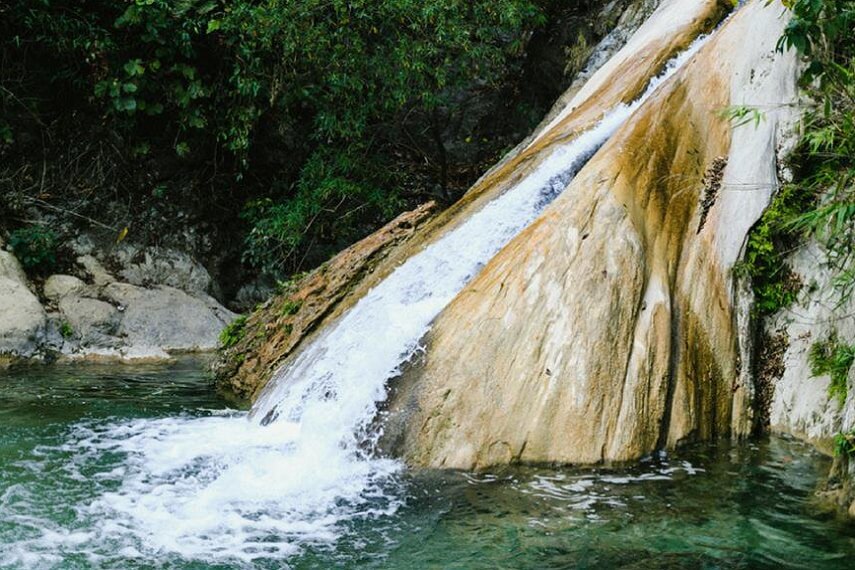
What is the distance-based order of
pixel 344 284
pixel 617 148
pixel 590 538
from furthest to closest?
pixel 344 284 < pixel 617 148 < pixel 590 538

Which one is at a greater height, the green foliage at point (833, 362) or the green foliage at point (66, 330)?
the green foliage at point (833, 362)

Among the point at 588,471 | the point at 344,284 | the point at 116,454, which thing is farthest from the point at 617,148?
the point at 116,454

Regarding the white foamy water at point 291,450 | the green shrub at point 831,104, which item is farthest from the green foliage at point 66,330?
the green shrub at point 831,104

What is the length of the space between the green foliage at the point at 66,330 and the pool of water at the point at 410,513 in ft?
13.2

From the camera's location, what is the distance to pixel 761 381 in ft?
20.4

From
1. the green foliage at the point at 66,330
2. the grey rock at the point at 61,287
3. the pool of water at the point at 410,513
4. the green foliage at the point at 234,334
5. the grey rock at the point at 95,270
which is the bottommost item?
the pool of water at the point at 410,513

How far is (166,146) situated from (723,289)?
32.1 ft

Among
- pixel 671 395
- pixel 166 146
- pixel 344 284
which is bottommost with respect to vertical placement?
pixel 671 395

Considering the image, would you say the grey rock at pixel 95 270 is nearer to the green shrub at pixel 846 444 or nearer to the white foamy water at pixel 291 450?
the white foamy water at pixel 291 450

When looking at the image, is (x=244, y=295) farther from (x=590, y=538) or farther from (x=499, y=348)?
(x=590, y=538)

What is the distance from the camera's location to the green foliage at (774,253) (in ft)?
20.0

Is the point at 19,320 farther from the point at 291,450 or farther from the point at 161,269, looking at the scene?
the point at 291,450

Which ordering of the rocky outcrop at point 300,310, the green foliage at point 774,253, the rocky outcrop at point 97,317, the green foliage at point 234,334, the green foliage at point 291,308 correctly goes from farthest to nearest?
1. the rocky outcrop at point 97,317
2. the green foliage at point 234,334
3. the green foliage at point 291,308
4. the rocky outcrop at point 300,310
5. the green foliage at point 774,253

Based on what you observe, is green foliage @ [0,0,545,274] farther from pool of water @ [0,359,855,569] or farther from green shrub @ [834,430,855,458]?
green shrub @ [834,430,855,458]
